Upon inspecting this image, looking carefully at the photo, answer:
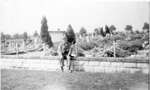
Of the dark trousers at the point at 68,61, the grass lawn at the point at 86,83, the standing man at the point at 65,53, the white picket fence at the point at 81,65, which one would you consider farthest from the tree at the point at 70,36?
the grass lawn at the point at 86,83

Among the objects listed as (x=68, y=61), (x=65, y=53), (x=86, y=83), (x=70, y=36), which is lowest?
(x=86, y=83)

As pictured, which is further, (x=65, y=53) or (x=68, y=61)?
(x=65, y=53)

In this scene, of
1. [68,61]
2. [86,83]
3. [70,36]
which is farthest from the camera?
[70,36]

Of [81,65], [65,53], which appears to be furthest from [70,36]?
[81,65]

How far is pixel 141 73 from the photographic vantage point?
Answer: 19.5 feet

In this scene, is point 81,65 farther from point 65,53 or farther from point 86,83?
point 86,83

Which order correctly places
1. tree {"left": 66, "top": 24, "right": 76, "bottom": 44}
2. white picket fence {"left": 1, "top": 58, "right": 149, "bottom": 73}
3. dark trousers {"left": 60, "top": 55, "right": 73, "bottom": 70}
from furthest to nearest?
tree {"left": 66, "top": 24, "right": 76, "bottom": 44}
dark trousers {"left": 60, "top": 55, "right": 73, "bottom": 70}
white picket fence {"left": 1, "top": 58, "right": 149, "bottom": 73}

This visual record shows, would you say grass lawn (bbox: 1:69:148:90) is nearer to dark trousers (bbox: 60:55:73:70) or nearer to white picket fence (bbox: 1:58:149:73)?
white picket fence (bbox: 1:58:149:73)

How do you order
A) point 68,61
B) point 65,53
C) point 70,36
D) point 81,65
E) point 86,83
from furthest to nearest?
point 70,36 < point 65,53 < point 81,65 < point 68,61 < point 86,83

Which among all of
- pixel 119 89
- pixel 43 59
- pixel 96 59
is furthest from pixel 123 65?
pixel 43 59

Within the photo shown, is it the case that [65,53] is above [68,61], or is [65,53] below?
above

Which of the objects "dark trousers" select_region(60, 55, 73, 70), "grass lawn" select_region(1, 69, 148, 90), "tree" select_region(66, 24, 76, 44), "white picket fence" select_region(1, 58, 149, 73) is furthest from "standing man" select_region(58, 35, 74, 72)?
"tree" select_region(66, 24, 76, 44)

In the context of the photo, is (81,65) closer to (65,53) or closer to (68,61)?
(68,61)

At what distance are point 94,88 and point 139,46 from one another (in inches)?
337
